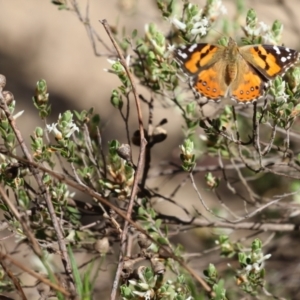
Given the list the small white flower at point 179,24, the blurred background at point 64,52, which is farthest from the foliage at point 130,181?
the blurred background at point 64,52

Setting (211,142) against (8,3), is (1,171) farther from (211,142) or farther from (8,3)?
(8,3)

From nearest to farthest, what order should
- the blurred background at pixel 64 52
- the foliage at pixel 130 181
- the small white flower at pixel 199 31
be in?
the foliage at pixel 130 181, the small white flower at pixel 199 31, the blurred background at pixel 64 52

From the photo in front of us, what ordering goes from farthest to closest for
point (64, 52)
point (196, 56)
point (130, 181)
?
point (64, 52) → point (196, 56) → point (130, 181)

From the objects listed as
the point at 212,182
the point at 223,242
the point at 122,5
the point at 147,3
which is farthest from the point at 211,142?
the point at 147,3

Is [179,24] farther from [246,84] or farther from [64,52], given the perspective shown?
[64,52]

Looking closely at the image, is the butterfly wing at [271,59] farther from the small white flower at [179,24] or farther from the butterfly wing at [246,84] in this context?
the small white flower at [179,24]

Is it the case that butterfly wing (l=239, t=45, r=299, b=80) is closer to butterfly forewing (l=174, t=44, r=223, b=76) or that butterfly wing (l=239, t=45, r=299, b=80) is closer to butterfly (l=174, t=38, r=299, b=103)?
butterfly (l=174, t=38, r=299, b=103)

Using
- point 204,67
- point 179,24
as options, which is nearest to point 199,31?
point 179,24

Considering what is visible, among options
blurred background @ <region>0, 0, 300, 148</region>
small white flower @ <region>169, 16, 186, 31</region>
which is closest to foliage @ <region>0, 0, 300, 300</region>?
small white flower @ <region>169, 16, 186, 31</region>
